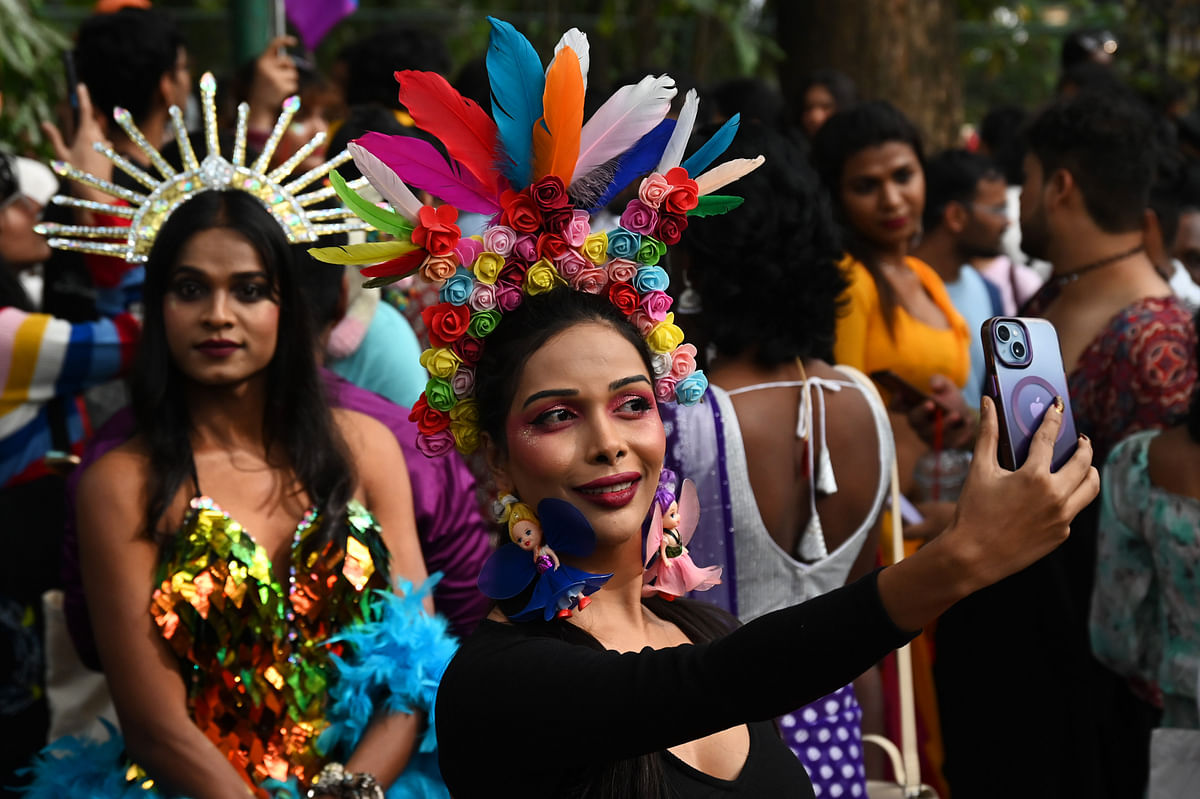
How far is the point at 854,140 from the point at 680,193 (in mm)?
2799

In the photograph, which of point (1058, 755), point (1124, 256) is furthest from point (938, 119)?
point (1058, 755)

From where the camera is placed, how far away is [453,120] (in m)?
2.09

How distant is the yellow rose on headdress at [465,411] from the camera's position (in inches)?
84.7

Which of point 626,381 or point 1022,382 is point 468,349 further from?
point 1022,382

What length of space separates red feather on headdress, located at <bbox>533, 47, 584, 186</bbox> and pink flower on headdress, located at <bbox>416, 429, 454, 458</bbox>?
45 centimetres

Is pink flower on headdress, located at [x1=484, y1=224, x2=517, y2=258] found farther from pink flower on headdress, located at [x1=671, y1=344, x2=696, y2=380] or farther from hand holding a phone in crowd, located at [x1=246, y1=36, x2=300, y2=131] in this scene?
hand holding a phone in crowd, located at [x1=246, y1=36, x2=300, y2=131]

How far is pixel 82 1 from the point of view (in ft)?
41.9

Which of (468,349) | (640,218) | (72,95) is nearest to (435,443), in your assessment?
(468,349)

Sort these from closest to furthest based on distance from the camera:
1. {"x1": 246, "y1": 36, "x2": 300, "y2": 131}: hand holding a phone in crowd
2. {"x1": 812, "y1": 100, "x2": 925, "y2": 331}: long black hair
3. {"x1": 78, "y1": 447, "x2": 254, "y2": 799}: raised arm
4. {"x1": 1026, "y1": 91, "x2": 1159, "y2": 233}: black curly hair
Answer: {"x1": 78, "y1": 447, "x2": 254, "y2": 799}: raised arm → {"x1": 1026, "y1": 91, "x2": 1159, "y2": 233}: black curly hair → {"x1": 812, "y1": 100, "x2": 925, "y2": 331}: long black hair → {"x1": 246, "y1": 36, "x2": 300, "y2": 131}: hand holding a phone in crowd

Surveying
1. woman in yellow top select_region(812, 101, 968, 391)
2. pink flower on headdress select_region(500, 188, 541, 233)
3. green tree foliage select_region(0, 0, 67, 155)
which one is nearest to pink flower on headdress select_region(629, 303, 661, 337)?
pink flower on headdress select_region(500, 188, 541, 233)

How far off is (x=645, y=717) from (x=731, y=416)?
142cm

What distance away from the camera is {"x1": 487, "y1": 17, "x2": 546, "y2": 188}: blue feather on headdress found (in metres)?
2.04

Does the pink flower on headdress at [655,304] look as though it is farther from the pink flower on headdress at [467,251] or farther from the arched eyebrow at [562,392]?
the pink flower on headdress at [467,251]

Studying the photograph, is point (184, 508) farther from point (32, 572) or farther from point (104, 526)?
point (32, 572)
